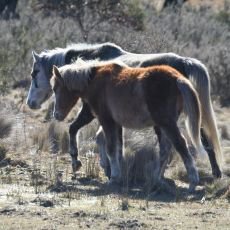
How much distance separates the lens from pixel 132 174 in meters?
11.0

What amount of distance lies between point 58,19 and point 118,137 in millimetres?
21688

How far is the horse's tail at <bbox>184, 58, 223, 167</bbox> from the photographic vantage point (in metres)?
10.4

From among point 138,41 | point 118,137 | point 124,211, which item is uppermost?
point 138,41

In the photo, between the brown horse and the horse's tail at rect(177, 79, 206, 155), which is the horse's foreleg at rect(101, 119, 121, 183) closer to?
the brown horse

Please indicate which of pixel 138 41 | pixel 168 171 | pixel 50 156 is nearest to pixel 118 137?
pixel 168 171

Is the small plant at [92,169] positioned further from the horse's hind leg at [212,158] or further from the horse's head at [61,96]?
the horse's hind leg at [212,158]

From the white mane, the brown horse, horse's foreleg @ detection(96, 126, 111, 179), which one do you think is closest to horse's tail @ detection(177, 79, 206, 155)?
the brown horse

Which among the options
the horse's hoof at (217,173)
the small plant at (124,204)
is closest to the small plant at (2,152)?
the horse's hoof at (217,173)

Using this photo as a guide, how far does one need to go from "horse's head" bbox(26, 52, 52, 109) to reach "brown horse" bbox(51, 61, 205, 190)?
5.48ft

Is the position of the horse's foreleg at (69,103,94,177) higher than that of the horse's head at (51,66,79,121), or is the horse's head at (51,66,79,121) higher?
the horse's head at (51,66,79,121)

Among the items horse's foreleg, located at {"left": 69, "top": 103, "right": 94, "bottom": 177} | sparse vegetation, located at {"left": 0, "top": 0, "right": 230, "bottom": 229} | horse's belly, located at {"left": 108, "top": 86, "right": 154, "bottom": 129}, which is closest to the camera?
sparse vegetation, located at {"left": 0, "top": 0, "right": 230, "bottom": 229}

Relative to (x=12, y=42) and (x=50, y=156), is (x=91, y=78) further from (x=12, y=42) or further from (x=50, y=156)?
(x=12, y=42)

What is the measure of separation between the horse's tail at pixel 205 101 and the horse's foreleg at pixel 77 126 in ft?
4.97

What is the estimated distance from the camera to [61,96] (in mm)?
10977
